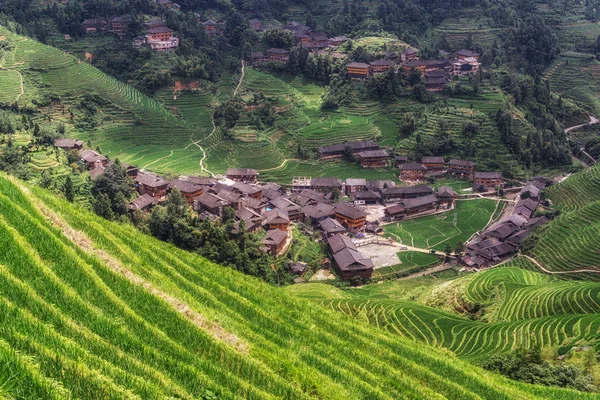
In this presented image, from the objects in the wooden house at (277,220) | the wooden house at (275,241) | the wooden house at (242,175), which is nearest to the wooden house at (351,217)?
the wooden house at (277,220)

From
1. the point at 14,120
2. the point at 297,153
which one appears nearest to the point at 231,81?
the point at 297,153

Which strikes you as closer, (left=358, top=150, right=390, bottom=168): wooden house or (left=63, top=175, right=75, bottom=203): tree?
(left=63, top=175, right=75, bottom=203): tree

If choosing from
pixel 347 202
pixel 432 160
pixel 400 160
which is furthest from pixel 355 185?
pixel 432 160

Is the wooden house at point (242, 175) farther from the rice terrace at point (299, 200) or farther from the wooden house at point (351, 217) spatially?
the wooden house at point (351, 217)

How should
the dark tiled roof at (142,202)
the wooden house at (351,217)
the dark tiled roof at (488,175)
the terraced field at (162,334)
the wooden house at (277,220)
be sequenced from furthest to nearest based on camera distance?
the dark tiled roof at (488,175) → the wooden house at (351,217) → the wooden house at (277,220) → the dark tiled roof at (142,202) → the terraced field at (162,334)

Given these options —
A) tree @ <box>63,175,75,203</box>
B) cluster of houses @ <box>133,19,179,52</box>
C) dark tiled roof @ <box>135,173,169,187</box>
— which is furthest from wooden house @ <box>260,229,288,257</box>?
cluster of houses @ <box>133,19,179,52</box>

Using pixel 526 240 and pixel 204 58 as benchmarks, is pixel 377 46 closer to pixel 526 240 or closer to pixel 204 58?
pixel 204 58

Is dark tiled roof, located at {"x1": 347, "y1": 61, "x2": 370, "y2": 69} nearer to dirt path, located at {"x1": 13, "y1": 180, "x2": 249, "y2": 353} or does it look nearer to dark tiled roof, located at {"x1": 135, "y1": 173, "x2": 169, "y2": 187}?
dark tiled roof, located at {"x1": 135, "y1": 173, "x2": 169, "y2": 187}
